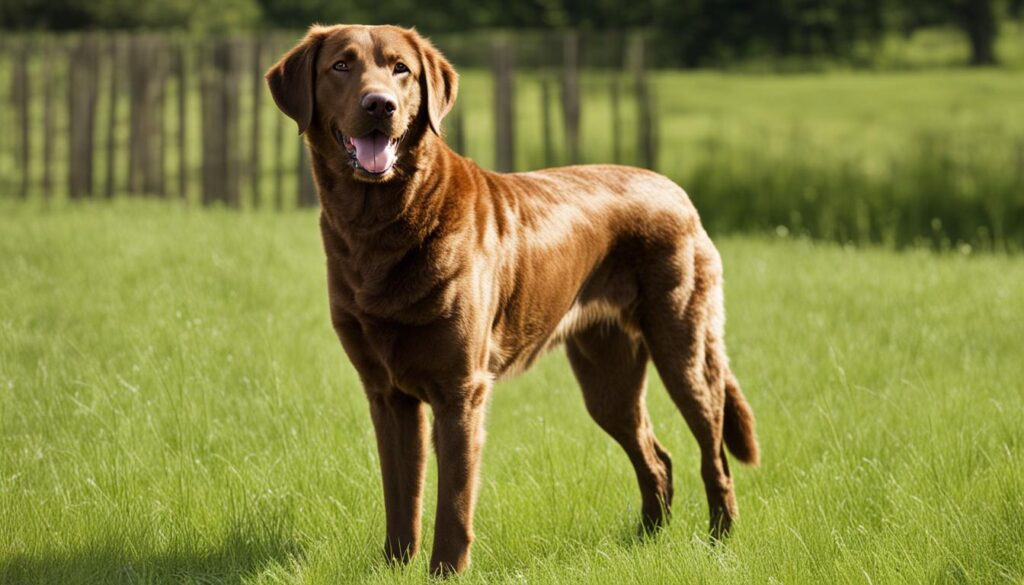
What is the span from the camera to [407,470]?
393 cm

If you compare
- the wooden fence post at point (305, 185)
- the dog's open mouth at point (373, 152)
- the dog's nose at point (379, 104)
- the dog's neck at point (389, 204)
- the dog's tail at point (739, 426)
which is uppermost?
the dog's nose at point (379, 104)

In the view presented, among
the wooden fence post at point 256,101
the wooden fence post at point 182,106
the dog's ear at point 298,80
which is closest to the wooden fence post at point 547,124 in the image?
the wooden fence post at point 256,101

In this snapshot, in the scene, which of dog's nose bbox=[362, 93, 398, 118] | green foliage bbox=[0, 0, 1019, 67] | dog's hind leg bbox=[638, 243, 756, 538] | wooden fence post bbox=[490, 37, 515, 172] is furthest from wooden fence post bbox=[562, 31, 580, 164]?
green foliage bbox=[0, 0, 1019, 67]

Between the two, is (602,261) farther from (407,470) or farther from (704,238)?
(407,470)

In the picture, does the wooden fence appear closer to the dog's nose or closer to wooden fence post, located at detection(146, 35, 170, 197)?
wooden fence post, located at detection(146, 35, 170, 197)

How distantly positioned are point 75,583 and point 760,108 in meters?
16.7

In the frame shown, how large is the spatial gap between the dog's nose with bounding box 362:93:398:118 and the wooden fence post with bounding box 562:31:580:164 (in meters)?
9.48

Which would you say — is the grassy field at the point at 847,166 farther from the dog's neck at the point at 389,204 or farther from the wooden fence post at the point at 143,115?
the dog's neck at the point at 389,204

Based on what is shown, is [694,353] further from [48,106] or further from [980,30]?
[980,30]

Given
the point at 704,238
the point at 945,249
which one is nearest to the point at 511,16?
the point at 945,249

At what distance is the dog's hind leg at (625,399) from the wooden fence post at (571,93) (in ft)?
27.6

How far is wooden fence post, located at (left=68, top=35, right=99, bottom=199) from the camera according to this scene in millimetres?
13320

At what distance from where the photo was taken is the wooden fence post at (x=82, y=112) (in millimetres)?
13320

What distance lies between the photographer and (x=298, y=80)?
3809 mm
